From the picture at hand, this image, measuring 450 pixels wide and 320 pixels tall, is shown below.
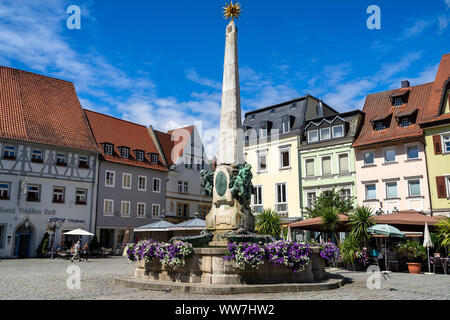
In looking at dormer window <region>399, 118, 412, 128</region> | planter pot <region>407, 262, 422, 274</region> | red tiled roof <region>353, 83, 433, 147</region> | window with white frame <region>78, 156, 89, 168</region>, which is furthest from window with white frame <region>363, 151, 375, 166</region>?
window with white frame <region>78, 156, 89, 168</region>

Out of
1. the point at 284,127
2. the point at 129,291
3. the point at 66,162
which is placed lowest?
the point at 129,291

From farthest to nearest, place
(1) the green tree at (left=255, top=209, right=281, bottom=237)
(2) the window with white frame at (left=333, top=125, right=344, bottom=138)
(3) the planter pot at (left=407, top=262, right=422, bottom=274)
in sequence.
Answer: (2) the window with white frame at (left=333, top=125, right=344, bottom=138) < (1) the green tree at (left=255, top=209, right=281, bottom=237) < (3) the planter pot at (left=407, top=262, right=422, bottom=274)

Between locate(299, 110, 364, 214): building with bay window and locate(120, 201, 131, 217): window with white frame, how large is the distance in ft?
49.7

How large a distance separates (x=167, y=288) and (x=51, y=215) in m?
24.3

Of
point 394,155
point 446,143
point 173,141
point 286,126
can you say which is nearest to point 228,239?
point 446,143

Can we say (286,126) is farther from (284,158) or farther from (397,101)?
(397,101)

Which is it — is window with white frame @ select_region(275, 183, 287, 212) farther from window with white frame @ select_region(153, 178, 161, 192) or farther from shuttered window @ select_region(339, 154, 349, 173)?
window with white frame @ select_region(153, 178, 161, 192)

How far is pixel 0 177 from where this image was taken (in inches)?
1148

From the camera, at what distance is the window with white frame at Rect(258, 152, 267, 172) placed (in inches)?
1444

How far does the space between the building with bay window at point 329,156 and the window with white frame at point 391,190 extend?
2.45 metres

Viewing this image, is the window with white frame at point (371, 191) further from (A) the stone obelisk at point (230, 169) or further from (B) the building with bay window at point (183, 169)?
(A) the stone obelisk at point (230, 169)

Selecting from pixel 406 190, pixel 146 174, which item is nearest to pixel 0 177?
pixel 146 174

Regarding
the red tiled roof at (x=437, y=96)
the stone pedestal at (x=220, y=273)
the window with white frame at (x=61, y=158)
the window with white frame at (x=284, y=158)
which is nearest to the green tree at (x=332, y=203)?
the window with white frame at (x=284, y=158)

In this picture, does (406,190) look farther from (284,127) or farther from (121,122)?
(121,122)
